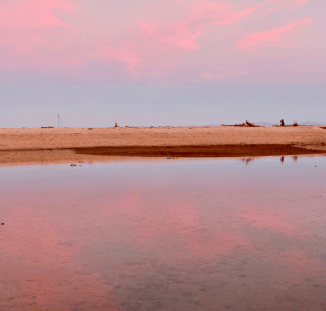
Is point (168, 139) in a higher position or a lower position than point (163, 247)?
higher

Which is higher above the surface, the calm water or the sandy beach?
the sandy beach

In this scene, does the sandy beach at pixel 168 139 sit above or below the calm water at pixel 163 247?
above

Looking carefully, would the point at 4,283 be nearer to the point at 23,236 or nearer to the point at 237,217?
the point at 23,236

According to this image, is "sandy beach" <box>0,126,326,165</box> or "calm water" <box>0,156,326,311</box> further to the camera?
"sandy beach" <box>0,126,326,165</box>

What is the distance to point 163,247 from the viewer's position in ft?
24.8

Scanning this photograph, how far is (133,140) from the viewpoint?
139 feet

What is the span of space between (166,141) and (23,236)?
112ft

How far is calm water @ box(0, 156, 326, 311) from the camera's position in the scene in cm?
556

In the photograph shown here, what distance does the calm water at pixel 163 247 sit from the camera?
556 centimetres

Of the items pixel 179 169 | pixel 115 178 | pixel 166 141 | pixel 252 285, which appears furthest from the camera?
pixel 166 141

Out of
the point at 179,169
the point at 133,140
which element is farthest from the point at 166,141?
the point at 179,169

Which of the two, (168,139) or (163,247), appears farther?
(168,139)

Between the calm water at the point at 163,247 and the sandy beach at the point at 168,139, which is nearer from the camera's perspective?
the calm water at the point at 163,247

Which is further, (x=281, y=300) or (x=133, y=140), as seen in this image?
(x=133, y=140)
